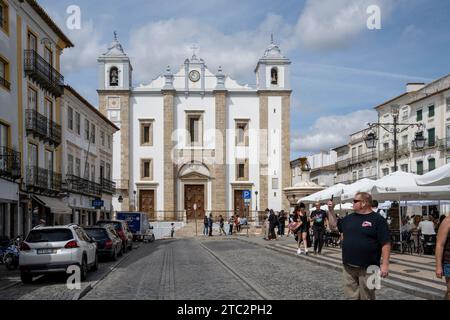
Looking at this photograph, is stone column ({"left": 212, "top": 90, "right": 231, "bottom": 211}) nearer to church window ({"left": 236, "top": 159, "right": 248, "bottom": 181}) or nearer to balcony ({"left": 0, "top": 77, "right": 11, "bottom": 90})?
church window ({"left": 236, "top": 159, "right": 248, "bottom": 181})

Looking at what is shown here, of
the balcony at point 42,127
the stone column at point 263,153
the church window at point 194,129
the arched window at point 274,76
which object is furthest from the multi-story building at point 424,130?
the balcony at point 42,127

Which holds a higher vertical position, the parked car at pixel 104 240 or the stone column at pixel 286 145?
the stone column at pixel 286 145

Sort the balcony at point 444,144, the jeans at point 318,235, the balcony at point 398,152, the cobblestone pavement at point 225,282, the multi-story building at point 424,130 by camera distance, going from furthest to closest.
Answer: the balcony at point 398,152, the multi-story building at point 424,130, the balcony at point 444,144, the jeans at point 318,235, the cobblestone pavement at point 225,282

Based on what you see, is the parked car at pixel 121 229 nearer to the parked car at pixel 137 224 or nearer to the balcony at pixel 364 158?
the parked car at pixel 137 224

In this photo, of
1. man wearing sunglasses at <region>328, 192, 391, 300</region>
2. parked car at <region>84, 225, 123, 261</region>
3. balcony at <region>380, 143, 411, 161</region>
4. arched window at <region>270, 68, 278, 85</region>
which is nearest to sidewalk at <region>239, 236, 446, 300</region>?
Result: man wearing sunglasses at <region>328, 192, 391, 300</region>

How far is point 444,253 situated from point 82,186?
3523 cm

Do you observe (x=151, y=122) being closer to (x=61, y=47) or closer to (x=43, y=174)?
(x=61, y=47)

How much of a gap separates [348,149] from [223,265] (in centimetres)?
5621

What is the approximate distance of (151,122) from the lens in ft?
202

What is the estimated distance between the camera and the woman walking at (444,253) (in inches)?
331

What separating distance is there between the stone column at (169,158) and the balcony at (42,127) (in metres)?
24.6

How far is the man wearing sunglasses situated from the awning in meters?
24.9
